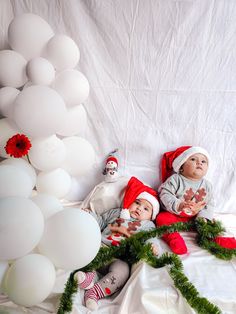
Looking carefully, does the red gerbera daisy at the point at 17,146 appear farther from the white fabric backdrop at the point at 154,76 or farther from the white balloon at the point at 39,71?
the white fabric backdrop at the point at 154,76

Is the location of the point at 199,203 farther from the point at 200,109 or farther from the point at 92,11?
the point at 92,11

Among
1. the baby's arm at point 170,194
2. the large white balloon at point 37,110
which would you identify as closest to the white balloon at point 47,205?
the large white balloon at point 37,110

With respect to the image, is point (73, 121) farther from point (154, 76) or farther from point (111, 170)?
point (154, 76)

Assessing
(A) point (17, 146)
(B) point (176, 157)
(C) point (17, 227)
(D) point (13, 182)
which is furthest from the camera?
(B) point (176, 157)

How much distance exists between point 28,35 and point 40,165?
0.48 meters

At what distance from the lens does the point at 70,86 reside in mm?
1158

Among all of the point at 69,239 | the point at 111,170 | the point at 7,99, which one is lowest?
the point at 111,170

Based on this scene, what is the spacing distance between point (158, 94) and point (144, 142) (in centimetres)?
24

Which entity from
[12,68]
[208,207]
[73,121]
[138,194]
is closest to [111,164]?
[138,194]

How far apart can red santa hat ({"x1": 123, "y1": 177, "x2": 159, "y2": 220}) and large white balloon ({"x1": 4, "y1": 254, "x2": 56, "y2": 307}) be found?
1.85ft

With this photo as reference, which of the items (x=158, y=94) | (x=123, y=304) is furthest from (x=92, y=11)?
(x=123, y=304)

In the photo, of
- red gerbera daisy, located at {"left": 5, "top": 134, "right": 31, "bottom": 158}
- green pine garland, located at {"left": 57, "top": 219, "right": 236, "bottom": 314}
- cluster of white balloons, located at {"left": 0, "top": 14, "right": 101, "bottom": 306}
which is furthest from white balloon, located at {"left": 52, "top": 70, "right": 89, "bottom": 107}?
green pine garland, located at {"left": 57, "top": 219, "right": 236, "bottom": 314}

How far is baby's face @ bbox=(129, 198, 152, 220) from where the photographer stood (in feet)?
4.45

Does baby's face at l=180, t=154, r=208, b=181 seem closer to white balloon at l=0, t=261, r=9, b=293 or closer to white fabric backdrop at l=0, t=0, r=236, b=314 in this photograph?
white fabric backdrop at l=0, t=0, r=236, b=314
